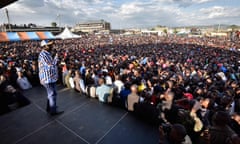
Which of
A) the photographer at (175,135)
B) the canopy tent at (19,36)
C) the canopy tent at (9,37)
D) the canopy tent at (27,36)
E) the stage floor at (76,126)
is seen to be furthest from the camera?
the canopy tent at (27,36)

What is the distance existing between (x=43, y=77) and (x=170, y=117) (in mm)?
2938

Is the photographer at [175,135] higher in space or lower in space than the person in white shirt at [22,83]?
higher

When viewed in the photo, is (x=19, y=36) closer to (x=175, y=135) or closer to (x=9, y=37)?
(x=9, y=37)

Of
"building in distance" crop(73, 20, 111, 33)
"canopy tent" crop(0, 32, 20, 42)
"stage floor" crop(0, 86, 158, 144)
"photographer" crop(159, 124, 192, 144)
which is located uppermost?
"building in distance" crop(73, 20, 111, 33)

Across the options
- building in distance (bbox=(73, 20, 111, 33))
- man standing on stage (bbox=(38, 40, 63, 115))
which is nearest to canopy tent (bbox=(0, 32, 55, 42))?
man standing on stage (bbox=(38, 40, 63, 115))

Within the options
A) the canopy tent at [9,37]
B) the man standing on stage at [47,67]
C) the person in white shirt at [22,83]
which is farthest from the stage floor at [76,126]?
the canopy tent at [9,37]

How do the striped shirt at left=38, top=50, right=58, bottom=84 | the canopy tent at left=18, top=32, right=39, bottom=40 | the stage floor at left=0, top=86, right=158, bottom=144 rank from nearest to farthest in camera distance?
the stage floor at left=0, top=86, right=158, bottom=144 < the striped shirt at left=38, top=50, right=58, bottom=84 < the canopy tent at left=18, top=32, right=39, bottom=40

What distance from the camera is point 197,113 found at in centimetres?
283

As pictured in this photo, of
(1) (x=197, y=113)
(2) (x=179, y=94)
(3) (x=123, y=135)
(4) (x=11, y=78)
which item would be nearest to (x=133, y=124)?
(3) (x=123, y=135)

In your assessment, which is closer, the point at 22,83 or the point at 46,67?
the point at 46,67

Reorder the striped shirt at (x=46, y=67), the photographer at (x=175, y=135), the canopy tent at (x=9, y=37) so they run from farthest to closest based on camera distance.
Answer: the canopy tent at (x=9, y=37)
the striped shirt at (x=46, y=67)
the photographer at (x=175, y=135)

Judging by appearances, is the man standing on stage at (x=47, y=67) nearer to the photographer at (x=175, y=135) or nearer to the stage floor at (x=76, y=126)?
the stage floor at (x=76, y=126)

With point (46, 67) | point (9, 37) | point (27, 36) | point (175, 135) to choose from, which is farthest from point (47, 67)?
point (27, 36)

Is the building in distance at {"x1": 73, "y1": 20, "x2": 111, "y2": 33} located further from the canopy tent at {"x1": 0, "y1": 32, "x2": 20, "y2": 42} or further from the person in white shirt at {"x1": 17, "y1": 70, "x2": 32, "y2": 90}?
the person in white shirt at {"x1": 17, "y1": 70, "x2": 32, "y2": 90}
